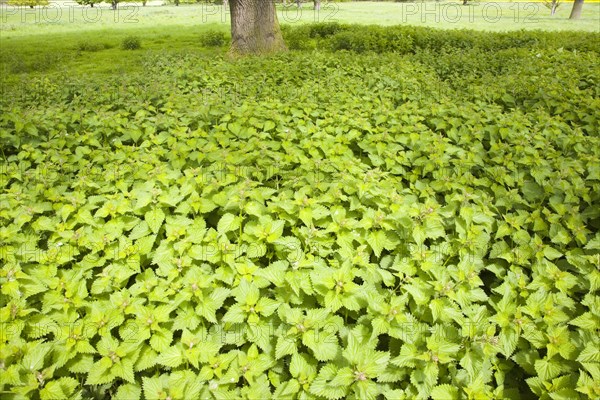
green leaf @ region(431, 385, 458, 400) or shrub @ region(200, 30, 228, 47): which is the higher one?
shrub @ region(200, 30, 228, 47)

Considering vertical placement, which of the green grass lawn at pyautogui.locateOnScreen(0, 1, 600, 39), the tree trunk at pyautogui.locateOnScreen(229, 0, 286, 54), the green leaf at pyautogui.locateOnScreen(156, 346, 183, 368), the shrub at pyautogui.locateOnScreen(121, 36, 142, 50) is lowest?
the green leaf at pyautogui.locateOnScreen(156, 346, 183, 368)

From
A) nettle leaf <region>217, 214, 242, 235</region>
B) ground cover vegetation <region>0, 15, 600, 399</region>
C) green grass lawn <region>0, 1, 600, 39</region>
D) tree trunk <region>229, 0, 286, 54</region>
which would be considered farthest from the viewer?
green grass lawn <region>0, 1, 600, 39</region>

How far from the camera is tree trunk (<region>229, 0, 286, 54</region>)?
12234 mm

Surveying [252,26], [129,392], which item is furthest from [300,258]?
[252,26]

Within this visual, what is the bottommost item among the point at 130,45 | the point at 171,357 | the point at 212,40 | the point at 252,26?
the point at 171,357

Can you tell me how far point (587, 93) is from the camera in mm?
6965

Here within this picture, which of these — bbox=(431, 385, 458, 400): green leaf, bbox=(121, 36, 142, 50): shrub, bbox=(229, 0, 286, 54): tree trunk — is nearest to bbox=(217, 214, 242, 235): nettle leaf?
bbox=(431, 385, 458, 400): green leaf

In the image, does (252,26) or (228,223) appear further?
(252,26)

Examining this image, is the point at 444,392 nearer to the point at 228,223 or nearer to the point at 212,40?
the point at 228,223

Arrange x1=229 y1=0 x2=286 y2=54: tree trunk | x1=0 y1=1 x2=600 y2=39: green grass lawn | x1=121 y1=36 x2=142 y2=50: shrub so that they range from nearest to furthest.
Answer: x1=229 y1=0 x2=286 y2=54: tree trunk < x1=121 y1=36 x2=142 y2=50: shrub < x1=0 y1=1 x2=600 y2=39: green grass lawn

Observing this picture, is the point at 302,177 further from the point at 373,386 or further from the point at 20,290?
the point at 20,290

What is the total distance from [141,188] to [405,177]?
10.1 ft

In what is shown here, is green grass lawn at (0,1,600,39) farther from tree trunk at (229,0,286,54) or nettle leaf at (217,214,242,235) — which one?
nettle leaf at (217,214,242,235)

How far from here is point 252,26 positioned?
40.6 ft
